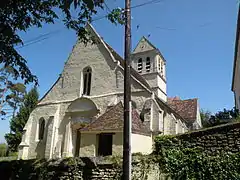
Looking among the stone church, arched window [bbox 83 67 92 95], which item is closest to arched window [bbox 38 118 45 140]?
the stone church

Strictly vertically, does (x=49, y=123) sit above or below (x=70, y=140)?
above

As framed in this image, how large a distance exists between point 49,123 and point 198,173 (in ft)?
49.5

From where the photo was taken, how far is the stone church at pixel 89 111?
16.1 m

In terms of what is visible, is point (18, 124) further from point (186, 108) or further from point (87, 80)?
point (186, 108)

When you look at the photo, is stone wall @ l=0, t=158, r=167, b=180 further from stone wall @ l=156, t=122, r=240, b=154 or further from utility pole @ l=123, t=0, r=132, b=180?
→ utility pole @ l=123, t=0, r=132, b=180

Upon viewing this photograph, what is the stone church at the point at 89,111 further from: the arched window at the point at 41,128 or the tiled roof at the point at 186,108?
the tiled roof at the point at 186,108

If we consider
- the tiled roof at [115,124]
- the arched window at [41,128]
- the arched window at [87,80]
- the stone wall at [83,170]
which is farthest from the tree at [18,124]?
the stone wall at [83,170]

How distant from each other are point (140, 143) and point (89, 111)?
21.7ft

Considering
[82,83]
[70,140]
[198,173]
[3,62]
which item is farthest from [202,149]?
[82,83]

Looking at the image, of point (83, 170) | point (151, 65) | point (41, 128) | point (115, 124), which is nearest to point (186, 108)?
point (151, 65)

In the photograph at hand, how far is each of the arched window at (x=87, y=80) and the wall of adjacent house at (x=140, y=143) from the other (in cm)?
781

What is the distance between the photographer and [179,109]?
34.8 meters

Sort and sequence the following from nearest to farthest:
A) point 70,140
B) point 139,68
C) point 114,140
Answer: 1. point 114,140
2. point 70,140
3. point 139,68

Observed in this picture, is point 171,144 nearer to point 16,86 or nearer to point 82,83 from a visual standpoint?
point 82,83
